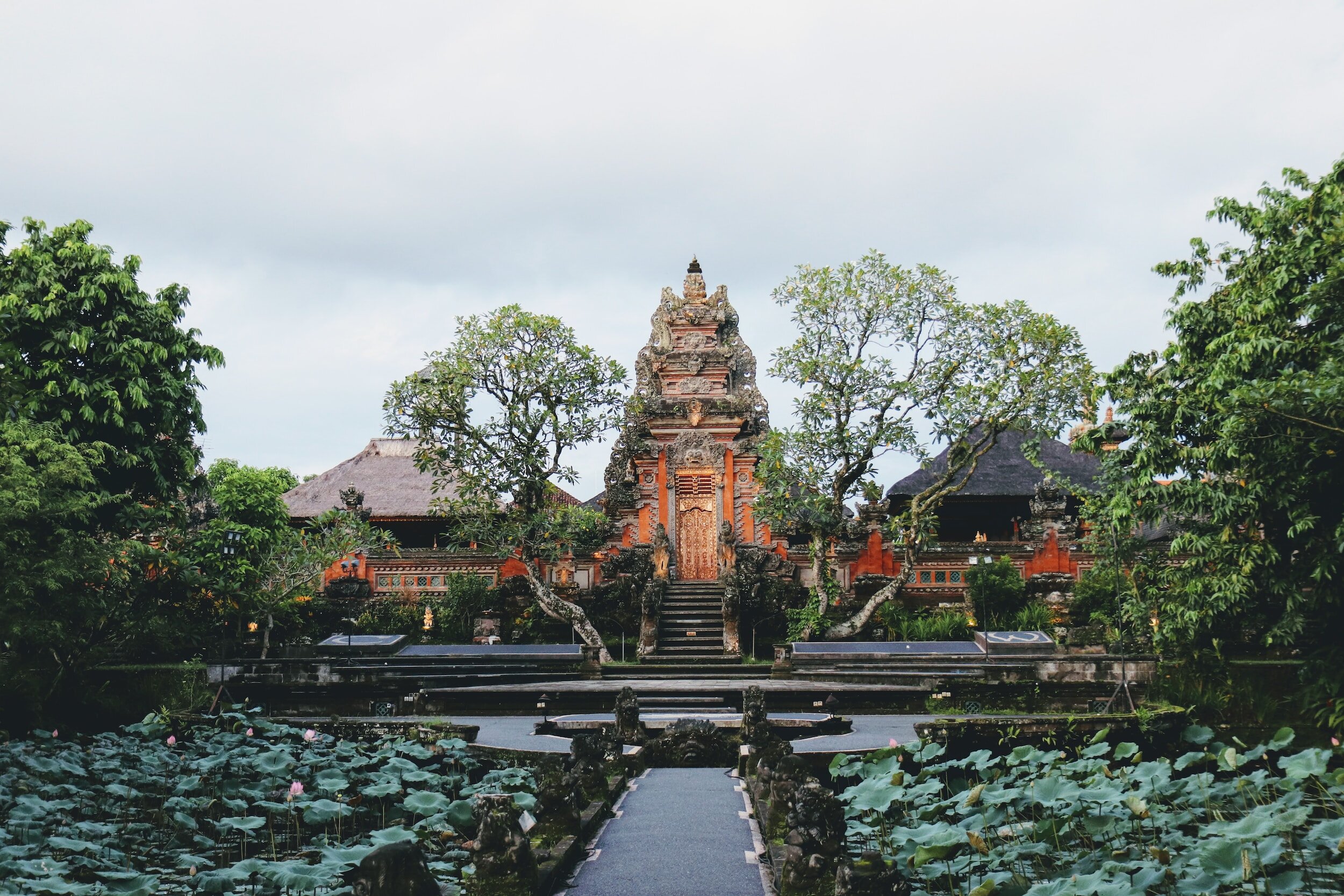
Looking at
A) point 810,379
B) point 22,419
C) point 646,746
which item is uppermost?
point 810,379

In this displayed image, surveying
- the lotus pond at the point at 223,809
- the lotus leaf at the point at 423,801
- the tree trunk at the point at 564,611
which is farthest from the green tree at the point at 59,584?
the lotus leaf at the point at 423,801

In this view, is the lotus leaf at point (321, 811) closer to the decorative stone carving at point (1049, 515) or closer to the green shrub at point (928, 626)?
the green shrub at point (928, 626)

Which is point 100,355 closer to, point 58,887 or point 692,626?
point 692,626

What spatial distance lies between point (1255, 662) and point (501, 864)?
11571 mm

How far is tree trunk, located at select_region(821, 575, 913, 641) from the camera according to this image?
19375mm

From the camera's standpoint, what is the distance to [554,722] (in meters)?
12.0

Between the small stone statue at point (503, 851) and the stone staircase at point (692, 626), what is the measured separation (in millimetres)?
13166

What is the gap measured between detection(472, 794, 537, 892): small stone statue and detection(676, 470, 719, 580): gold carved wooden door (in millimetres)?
17939

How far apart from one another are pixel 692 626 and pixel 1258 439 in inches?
474

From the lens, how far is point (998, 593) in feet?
67.1

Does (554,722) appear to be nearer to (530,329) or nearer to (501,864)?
(501,864)

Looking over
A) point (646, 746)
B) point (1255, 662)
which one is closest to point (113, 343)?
point (646, 746)

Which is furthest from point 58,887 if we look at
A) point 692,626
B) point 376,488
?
point 376,488

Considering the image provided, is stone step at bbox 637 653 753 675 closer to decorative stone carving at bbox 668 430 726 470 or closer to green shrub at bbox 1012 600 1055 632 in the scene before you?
decorative stone carving at bbox 668 430 726 470
